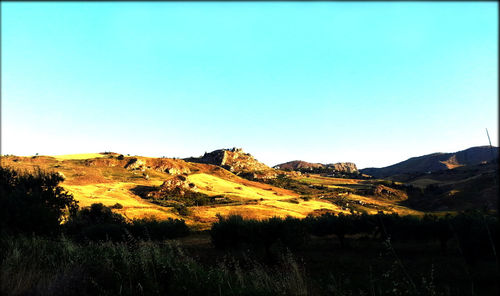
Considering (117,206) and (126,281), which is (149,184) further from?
(126,281)

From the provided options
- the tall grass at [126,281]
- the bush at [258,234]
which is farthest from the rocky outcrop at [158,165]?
the tall grass at [126,281]

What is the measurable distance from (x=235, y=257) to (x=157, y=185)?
94390 mm

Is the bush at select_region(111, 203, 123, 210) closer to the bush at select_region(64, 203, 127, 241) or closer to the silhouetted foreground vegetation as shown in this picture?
the bush at select_region(64, 203, 127, 241)

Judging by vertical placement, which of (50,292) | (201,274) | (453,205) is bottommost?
(453,205)

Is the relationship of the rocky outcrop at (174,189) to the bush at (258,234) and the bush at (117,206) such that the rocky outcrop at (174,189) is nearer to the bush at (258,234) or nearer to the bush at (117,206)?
the bush at (117,206)

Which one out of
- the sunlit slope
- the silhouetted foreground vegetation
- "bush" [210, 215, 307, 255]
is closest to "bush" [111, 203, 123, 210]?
the sunlit slope

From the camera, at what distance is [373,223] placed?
40719 mm

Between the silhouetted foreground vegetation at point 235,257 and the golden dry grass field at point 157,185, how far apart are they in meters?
22.8

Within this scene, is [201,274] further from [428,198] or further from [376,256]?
[428,198]

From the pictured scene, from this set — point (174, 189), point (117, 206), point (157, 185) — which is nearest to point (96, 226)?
point (117, 206)

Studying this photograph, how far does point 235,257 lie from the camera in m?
29.6

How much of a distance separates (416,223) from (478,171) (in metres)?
156

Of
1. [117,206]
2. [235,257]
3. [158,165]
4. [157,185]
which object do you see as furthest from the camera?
[158,165]

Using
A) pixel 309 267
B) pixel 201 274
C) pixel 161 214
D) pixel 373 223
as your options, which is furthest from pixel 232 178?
pixel 201 274
